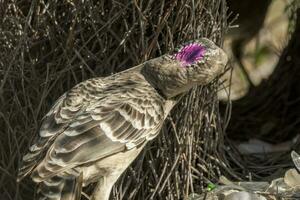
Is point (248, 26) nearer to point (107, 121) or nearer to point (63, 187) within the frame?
point (107, 121)

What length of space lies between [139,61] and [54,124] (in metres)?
0.56

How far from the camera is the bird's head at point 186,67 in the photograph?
3268 mm

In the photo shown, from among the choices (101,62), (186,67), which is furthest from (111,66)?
(186,67)

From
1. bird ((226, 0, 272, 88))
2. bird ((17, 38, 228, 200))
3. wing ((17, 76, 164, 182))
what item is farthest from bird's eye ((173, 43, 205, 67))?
bird ((226, 0, 272, 88))

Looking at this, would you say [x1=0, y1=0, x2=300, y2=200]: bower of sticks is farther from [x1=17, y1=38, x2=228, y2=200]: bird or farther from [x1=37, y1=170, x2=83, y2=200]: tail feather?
[x1=37, y1=170, x2=83, y2=200]: tail feather

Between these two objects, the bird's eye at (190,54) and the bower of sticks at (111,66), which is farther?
the bower of sticks at (111,66)

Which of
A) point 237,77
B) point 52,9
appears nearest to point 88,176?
point 52,9

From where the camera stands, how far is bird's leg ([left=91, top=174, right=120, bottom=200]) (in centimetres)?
329

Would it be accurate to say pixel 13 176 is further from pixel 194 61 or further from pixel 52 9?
pixel 194 61

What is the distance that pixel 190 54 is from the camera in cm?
330

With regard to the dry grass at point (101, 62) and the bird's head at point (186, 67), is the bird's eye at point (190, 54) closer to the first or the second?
the bird's head at point (186, 67)

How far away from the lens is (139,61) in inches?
144

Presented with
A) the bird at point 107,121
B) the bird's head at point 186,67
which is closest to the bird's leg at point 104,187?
the bird at point 107,121

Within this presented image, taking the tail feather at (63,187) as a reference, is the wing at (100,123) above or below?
above
